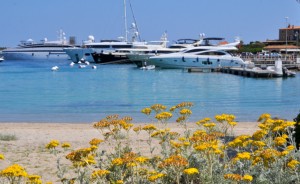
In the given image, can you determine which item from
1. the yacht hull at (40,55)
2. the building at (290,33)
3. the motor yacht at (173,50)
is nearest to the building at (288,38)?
the building at (290,33)

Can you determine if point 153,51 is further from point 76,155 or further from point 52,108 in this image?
point 76,155

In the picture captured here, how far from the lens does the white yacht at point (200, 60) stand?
65262mm

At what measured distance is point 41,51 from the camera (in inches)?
5069

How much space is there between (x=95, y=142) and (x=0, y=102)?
2841 cm

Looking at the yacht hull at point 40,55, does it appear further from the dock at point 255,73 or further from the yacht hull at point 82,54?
the dock at point 255,73

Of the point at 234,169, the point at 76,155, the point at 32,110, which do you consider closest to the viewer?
the point at 76,155

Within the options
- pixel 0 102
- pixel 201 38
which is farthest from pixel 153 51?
pixel 0 102

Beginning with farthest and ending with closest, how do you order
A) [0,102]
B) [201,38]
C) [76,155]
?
[201,38]
[0,102]
[76,155]

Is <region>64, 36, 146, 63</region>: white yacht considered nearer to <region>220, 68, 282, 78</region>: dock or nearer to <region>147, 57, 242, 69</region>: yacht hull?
<region>147, 57, 242, 69</region>: yacht hull

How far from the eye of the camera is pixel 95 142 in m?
4.43

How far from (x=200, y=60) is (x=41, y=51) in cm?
7244

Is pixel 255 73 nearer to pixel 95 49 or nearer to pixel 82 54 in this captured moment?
pixel 95 49

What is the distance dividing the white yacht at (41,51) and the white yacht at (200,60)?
6421 cm

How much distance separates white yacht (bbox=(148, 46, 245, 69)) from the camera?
6526 cm
